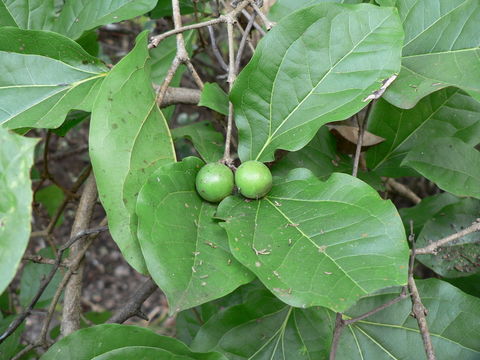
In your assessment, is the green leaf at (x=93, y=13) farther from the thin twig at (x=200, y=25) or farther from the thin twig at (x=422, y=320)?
the thin twig at (x=422, y=320)

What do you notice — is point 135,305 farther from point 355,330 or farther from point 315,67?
point 315,67

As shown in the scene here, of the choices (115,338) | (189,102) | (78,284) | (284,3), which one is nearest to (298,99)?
(284,3)

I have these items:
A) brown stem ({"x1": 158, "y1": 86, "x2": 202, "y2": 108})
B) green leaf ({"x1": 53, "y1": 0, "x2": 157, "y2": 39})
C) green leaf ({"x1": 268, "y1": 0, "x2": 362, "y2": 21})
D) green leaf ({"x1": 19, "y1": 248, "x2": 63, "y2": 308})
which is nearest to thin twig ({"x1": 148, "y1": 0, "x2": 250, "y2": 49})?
green leaf ({"x1": 268, "y1": 0, "x2": 362, "y2": 21})

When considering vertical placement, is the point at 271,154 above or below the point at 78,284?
above

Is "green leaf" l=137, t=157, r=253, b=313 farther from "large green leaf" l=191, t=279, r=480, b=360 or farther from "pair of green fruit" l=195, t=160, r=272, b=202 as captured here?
"large green leaf" l=191, t=279, r=480, b=360

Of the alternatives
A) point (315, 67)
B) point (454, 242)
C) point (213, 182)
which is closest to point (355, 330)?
point (454, 242)

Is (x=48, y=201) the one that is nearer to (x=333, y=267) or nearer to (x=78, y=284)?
(x=78, y=284)
